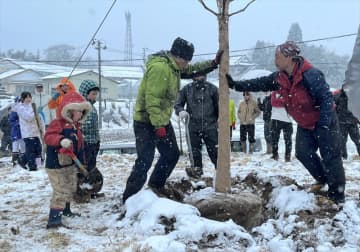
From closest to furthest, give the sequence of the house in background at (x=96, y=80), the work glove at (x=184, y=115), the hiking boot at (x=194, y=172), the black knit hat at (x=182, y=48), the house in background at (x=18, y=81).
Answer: the black knit hat at (x=182, y=48), the hiking boot at (x=194, y=172), the work glove at (x=184, y=115), the house in background at (x=96, y=80), the house in background at (x=18, y=81)

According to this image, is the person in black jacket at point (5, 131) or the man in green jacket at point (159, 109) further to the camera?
the person in black jacket at point (5, 131)

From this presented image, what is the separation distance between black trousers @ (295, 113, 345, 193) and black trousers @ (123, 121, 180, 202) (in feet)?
4.79

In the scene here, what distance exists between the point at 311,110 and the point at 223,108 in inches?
38.5

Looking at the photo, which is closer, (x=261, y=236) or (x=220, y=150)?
(x=261, y=236)

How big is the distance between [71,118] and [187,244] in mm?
1942

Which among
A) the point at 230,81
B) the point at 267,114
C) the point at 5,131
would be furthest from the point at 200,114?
the point at 5,131

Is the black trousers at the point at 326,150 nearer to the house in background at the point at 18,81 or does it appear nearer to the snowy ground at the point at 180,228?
the snowy ground at the point at 180,228

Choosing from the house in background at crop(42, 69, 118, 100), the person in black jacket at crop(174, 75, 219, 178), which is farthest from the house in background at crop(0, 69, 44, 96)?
the person in black jacket at crop(174, 75, 219, 178)

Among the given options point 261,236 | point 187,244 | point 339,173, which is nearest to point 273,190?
point 339,173

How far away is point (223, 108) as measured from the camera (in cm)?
504

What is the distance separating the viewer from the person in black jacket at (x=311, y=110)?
495 cm

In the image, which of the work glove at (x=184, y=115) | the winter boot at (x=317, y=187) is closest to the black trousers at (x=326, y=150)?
the winter boot at (x=317, y=187)

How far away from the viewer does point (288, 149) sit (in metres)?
9.82

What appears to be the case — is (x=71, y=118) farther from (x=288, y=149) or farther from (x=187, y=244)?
(x=288, y=149)
